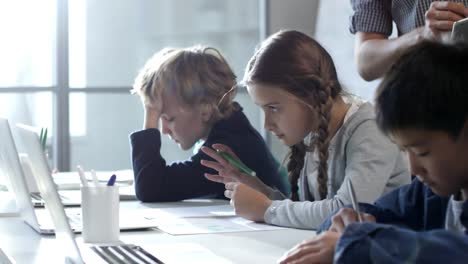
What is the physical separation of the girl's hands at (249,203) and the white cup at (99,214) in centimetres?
35

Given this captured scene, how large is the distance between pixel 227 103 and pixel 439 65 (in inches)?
55.4

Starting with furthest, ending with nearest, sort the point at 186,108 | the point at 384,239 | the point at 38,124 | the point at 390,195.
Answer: the point at 38,124 → the point at 186,108 → the point at 390,195 → the point at 384,239

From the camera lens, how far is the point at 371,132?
1.79 meters

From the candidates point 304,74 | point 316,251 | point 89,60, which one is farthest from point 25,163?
point 89,60

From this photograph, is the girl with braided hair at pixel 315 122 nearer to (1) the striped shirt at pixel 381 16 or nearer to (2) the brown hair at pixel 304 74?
(2) the brown hair at pixel 304 74

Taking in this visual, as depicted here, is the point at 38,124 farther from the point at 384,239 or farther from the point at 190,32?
the point at 384,239

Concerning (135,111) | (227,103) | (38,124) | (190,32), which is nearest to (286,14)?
(190,32)

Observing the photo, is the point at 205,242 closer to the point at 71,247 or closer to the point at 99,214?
the point at 99,214

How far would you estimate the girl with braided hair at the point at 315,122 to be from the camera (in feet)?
5.79

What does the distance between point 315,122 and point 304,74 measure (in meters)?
0.11

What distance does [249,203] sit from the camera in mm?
1751

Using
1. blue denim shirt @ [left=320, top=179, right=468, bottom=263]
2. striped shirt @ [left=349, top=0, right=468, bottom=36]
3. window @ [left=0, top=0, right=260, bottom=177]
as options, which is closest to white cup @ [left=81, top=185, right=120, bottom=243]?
blue denim shirt @ [left=320, top=179, right=468, bottom=263]

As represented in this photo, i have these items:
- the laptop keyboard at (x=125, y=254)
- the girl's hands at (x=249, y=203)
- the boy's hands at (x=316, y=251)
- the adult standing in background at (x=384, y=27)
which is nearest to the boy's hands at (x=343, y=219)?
the boy's hands at (x=316, y=251)

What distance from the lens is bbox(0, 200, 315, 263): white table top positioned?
1.33 meters
